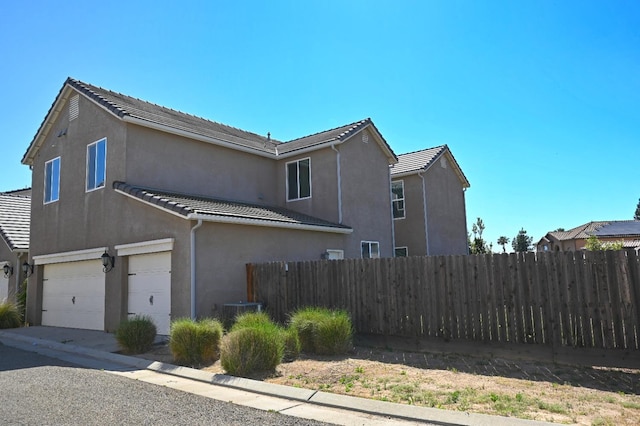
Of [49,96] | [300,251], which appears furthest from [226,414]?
[49,96]

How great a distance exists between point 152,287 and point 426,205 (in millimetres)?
13379

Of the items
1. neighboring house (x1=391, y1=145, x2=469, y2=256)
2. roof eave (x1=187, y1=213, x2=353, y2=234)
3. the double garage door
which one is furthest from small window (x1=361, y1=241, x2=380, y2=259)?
the double garage door

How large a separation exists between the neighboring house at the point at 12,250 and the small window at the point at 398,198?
52.7 ft

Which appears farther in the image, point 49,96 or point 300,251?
point 49,96

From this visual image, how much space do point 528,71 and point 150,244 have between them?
452 inches

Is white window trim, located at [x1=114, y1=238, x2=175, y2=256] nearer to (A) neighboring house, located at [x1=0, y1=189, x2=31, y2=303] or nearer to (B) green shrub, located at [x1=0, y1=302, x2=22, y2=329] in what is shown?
(B) green shrub, located at [x1=0, y1=302, x2=22, y2=329]

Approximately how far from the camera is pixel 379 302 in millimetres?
10453

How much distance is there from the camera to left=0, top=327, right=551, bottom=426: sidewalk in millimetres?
5195

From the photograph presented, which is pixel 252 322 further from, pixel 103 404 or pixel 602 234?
pixel 602 234

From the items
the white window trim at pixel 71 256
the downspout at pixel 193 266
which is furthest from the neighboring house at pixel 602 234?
the white window trim at pixel 71 256

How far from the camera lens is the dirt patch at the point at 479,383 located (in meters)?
5.42

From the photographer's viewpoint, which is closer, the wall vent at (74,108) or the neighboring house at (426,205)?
the wall vent at (74,108)

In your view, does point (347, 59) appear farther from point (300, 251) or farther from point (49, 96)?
point (49, 96)

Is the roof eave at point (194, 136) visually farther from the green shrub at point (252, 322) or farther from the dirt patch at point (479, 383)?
the green shrub at point (252, 322)
